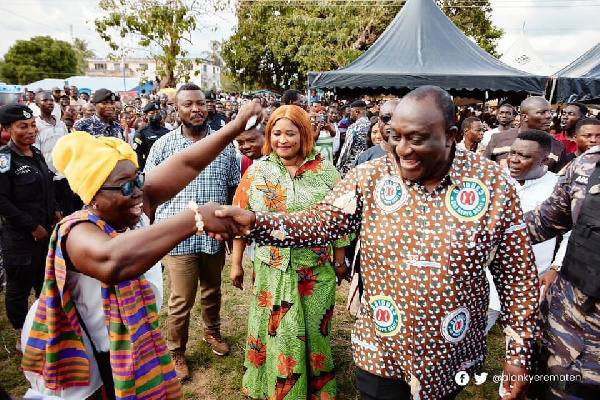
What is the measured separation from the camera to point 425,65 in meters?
8.27

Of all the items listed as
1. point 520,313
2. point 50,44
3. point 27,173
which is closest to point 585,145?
point 520,313

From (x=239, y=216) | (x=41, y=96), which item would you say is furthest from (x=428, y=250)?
(x=41, y=96)

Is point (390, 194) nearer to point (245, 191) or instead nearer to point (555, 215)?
point (555, 215)

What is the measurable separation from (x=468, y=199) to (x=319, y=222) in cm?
69

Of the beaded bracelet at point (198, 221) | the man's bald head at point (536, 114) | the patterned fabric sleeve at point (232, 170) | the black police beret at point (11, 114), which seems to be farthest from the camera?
the man's bald head at point (536, 114)

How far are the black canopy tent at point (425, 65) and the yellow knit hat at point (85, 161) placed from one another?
701 cm

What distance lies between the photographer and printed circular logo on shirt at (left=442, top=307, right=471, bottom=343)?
1831 millimetres

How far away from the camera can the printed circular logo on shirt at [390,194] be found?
6.15 ft

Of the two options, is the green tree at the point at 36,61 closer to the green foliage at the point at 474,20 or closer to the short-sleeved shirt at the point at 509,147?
the green foliage at the point at 474,20

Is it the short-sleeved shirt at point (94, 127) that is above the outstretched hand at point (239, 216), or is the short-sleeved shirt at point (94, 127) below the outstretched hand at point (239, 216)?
below

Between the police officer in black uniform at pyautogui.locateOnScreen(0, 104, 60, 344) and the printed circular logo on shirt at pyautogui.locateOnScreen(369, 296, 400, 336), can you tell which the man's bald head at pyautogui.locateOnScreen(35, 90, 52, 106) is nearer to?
the police officer in black uniform at pyautogui.locateOnScreen(0, 104, 60, 344)

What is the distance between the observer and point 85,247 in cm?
150

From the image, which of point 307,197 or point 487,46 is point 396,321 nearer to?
point 307,197

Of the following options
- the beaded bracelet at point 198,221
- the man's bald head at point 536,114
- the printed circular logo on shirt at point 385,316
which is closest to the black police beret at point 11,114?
the beaded bracelet at point 198,221
